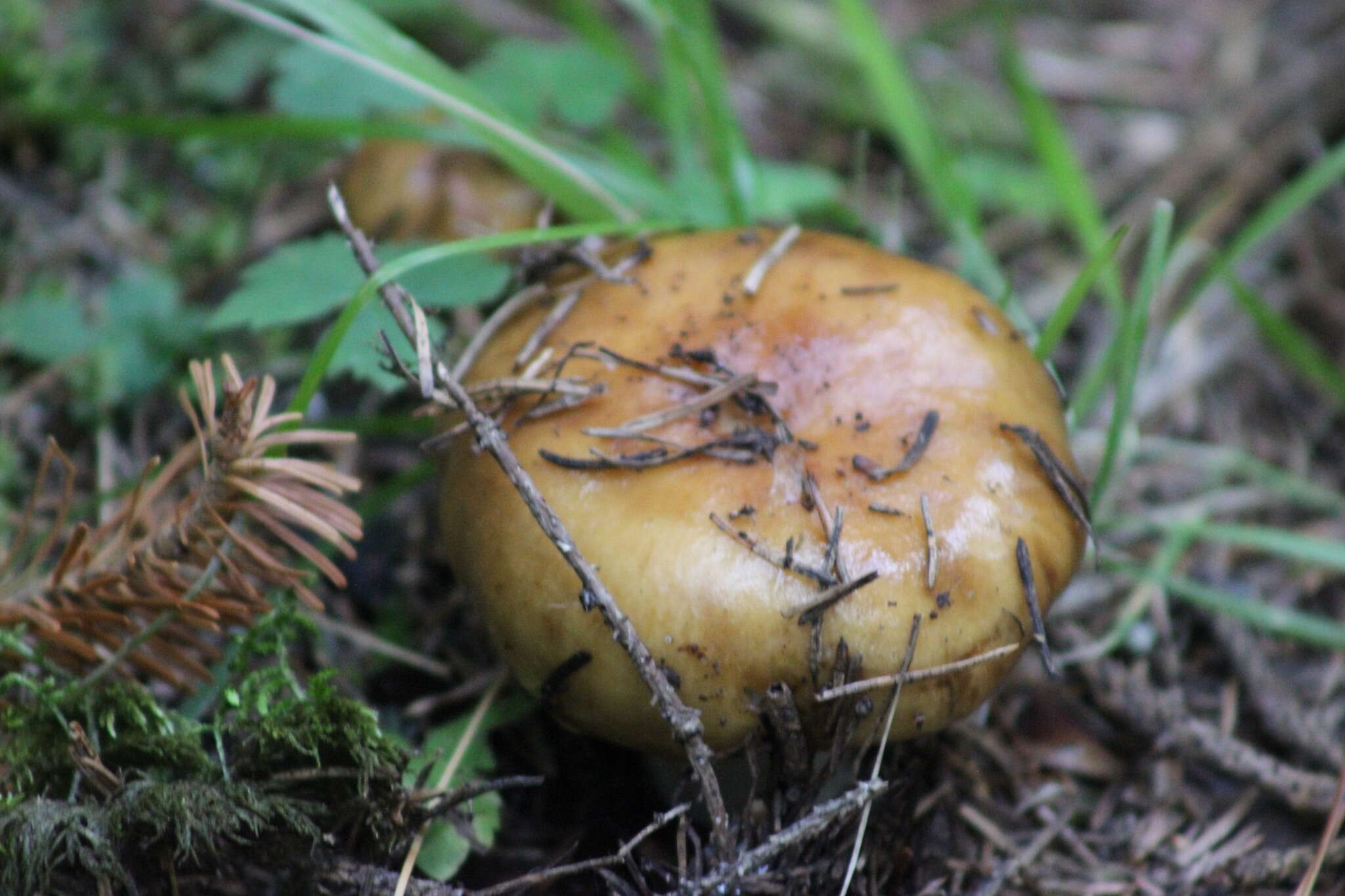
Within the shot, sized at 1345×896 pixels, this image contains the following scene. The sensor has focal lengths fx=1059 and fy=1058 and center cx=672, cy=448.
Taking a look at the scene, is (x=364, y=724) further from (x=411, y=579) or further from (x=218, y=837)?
(x=411, y=579)

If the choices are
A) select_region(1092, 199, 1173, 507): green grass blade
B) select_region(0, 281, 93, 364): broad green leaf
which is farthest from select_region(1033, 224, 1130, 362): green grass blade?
select_region(0, 281, 93, 364): broad green leaf

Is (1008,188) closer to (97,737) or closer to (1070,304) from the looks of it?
(1070,304)

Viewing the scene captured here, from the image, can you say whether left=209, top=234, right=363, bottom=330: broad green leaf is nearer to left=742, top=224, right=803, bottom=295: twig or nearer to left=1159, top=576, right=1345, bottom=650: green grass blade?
left=742, top=224, right=803, bottom=295: twig

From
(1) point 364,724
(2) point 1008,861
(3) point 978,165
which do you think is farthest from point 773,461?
(3) point 978,165

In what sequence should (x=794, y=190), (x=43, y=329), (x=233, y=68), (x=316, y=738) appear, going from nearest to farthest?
(x=316, y=738) < (x=43, y=329) < (x=794, y=190) < (x=233, y=68)

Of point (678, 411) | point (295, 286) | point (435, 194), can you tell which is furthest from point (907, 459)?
point (435, 194)
